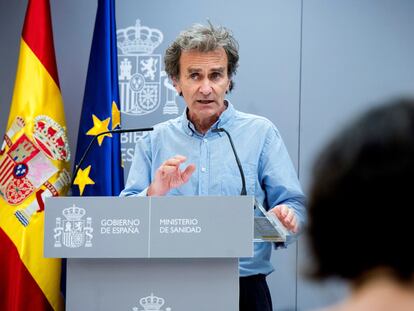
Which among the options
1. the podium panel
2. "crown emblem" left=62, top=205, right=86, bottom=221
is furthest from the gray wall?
"crown emblem" left=62, top=205, right=86, bottom=221

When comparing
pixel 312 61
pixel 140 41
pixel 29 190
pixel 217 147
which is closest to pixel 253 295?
pixel 217 147

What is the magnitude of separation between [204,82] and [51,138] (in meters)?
1.28

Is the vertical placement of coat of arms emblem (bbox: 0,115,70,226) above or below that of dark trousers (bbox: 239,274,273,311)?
above

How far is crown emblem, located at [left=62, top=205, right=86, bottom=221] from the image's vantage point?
2094 mm

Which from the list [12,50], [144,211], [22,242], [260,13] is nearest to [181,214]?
[144,211]

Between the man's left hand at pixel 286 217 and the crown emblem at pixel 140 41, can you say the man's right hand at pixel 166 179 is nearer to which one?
the man's left hand at pixel 286 217

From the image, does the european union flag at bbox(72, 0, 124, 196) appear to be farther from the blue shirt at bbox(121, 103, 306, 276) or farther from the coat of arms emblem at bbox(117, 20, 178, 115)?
the blue shirt at bbox(121, 103, 306, 276)

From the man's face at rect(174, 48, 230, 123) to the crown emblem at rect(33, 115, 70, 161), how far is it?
113 cm

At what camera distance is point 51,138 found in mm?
3799

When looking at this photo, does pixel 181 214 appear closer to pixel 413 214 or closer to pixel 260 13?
pixel 413 214

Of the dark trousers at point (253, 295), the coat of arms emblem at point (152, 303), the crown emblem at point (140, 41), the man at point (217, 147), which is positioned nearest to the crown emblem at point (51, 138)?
the crown emblem at point (140, 41)

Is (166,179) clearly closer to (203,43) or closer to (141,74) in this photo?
(203,43)

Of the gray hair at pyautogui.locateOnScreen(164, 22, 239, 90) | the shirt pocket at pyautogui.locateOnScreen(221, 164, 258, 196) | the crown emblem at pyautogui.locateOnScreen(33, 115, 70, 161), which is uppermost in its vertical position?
the gray hair at pyautogui.locateOnScreen(164, 22, 239, 90)

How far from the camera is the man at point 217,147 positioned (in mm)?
2521
